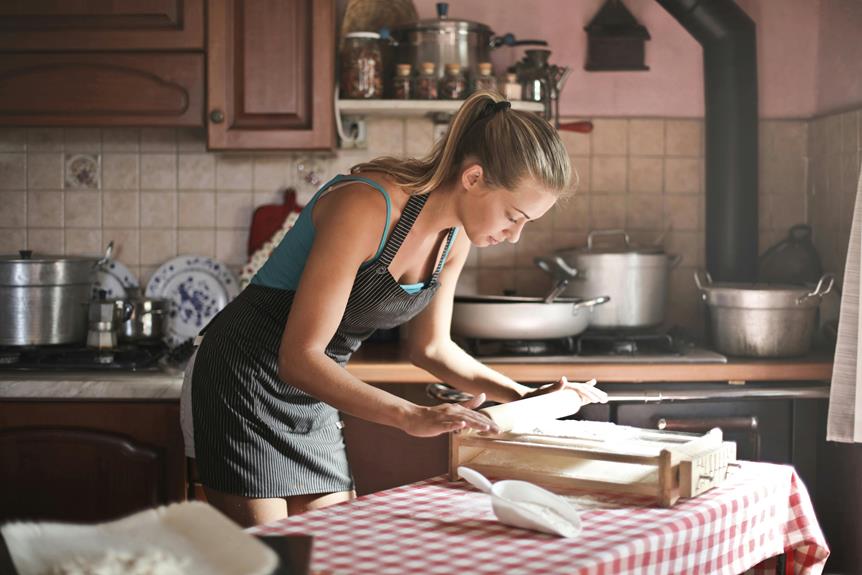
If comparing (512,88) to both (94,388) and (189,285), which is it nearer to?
(189,285)

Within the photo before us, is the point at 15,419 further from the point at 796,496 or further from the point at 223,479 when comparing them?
the point at 796,496

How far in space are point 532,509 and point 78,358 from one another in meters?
1.73

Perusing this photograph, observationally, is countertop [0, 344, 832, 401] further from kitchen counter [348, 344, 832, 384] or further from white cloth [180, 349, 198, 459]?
white cloth [180, 349, 198, 459]

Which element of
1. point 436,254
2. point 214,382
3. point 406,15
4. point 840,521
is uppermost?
point 406,15

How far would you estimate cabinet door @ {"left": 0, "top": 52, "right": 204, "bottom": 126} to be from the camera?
2.83 metres

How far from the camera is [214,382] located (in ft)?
6.34

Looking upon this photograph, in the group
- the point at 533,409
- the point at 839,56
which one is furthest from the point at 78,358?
the point at 839,56

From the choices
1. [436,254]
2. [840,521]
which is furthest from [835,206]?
[436,254]

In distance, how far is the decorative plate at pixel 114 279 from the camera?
10.5ft

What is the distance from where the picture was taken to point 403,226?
1786mm

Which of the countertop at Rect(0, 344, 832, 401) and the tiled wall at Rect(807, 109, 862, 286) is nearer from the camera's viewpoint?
the countertop at Rect(0, 344, 832, 401)

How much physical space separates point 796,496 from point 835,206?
60.5 inches

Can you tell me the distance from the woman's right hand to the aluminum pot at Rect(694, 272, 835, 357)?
57.5 inches

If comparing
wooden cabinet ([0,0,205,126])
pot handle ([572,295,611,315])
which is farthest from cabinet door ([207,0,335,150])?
pot handle ([572,295,611,315])
